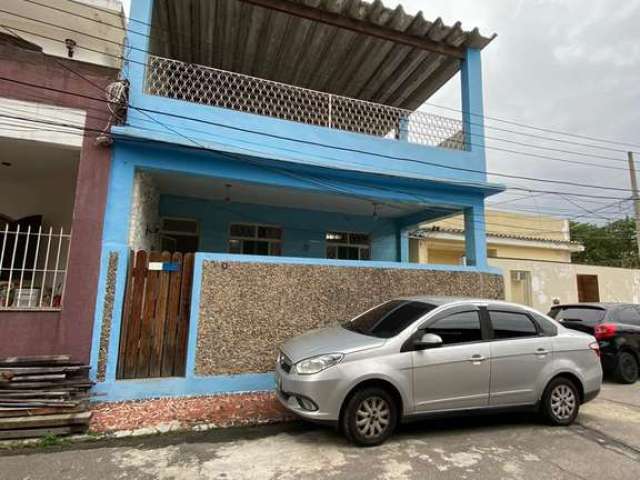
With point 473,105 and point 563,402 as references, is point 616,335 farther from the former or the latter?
point 473,105

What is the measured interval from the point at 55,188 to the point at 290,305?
5.80m

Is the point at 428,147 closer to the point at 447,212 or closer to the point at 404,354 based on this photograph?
the point at 447,212

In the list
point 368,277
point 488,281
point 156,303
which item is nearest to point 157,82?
point 156,303

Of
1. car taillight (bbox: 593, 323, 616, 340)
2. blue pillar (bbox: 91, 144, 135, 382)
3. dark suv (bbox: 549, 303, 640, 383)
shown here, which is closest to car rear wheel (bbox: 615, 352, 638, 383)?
dark suv (bbox: 549, 303, 640, 383)

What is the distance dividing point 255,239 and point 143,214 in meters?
3.28

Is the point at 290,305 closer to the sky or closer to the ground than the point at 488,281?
closer to the ground

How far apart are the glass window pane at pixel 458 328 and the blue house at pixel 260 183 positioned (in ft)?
7.70

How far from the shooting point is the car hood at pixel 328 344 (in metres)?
4.33

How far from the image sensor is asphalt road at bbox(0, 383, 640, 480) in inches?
143

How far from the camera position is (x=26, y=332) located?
5.29 meters

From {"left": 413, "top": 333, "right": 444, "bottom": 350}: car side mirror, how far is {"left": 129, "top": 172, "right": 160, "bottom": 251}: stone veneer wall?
460cm

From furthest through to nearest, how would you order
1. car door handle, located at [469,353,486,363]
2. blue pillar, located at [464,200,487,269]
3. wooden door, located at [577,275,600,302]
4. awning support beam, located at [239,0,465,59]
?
1. wooden door, located at [577,275,600,302]
2. blue pillar, located at [464,200,487,269]
3. awning support beam, located at [239,0,465,59]
4. car door handle, located at [469,353,486,363]

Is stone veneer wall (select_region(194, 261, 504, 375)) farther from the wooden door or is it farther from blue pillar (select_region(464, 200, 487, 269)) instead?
the wooden door

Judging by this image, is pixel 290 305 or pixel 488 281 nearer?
pixel 290 305
